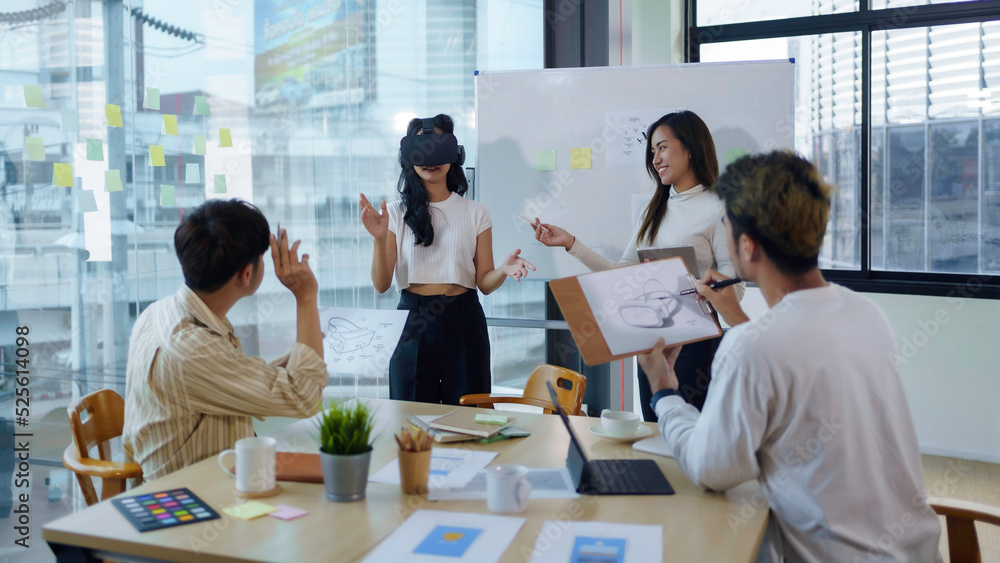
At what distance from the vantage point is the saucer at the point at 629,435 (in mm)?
1789

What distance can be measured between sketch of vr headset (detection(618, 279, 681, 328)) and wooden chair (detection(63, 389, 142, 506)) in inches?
46.2

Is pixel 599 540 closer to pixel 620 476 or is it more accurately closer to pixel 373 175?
pixel 620 476

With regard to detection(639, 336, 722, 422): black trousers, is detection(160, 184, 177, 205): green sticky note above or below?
above

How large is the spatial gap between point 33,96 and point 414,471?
1.67 metres

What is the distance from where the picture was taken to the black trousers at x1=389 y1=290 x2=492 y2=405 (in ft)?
8.85

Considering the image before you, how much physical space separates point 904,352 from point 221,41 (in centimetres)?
376

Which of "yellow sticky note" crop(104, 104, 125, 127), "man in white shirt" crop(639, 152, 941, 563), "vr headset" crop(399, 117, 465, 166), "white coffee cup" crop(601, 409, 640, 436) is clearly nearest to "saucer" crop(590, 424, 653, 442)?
"white coffee cup" crop(601, 409, 640, 436)

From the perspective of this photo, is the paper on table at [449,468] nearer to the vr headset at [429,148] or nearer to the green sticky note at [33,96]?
the vr headset at [429,148]

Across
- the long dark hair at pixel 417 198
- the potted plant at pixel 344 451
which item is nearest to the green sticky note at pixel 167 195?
the long dark hair at pixel 417 198

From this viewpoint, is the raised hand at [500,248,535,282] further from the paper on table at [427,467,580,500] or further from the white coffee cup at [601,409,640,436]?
the paper on table at [427,467,580,500]

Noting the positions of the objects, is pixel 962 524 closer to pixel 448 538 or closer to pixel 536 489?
pixel 536 489

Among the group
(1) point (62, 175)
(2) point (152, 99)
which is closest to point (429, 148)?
(2) point (152, 99)

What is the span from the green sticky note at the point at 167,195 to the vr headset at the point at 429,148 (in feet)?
2.63

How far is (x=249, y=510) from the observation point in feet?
4.34
